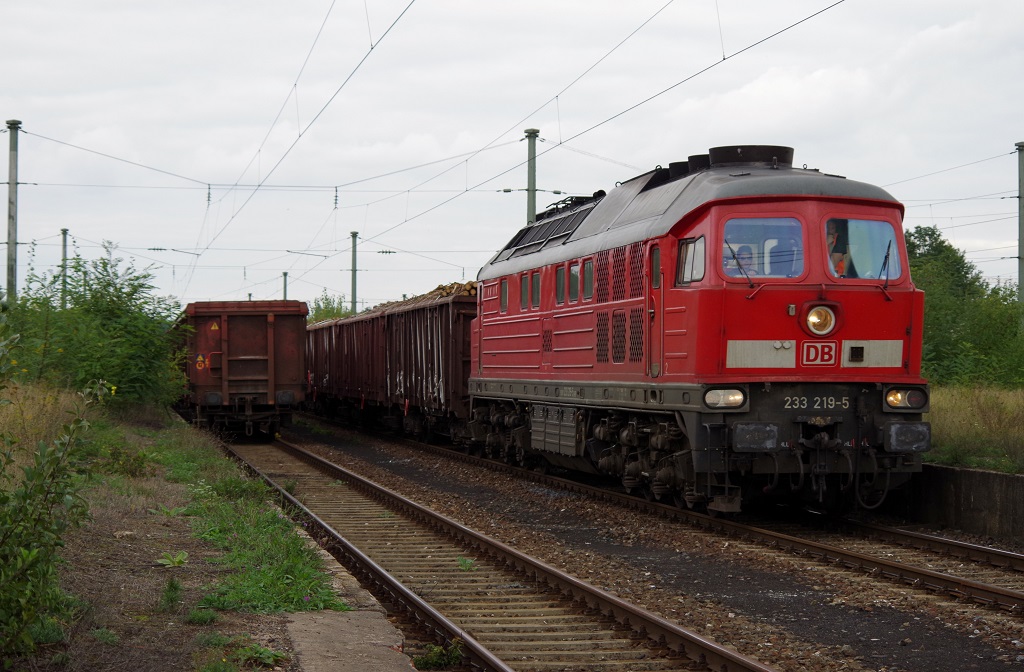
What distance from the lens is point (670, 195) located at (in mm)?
13109

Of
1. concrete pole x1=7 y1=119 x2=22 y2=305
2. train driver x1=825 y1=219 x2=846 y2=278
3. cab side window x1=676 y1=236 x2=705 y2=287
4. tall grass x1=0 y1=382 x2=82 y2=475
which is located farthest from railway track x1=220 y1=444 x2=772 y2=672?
concrete pole x1=7 y1=119 x2=22 y2=305

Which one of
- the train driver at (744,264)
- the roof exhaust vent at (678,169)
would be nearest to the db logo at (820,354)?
the train driver at (744,264)

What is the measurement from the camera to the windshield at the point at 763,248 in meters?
11.7

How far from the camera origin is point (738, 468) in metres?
11.5

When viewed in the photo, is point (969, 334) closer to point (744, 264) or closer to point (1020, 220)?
point (1020, 220)

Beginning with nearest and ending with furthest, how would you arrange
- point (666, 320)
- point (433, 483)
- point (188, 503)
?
point (666, 320) → point (188, 503) → point (433, 483)

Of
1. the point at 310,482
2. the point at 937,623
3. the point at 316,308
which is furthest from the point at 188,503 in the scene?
the point at 316,308

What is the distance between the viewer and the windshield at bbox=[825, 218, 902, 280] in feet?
38.6

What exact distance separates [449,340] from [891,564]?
46.0ft

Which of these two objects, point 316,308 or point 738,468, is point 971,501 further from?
point 316,308

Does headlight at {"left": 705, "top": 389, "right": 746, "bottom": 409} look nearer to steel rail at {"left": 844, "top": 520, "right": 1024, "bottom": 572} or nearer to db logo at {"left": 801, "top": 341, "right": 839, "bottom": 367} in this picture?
db logo at {"left": 801, "top": 341, "right": 839, "bottom": 367}

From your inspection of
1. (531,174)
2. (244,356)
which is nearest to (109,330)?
(244,356)

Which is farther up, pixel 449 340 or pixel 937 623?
pixel 449 340

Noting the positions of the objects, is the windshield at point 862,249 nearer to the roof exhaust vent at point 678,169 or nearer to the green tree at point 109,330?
the roof exhaust vent at point 678,169
